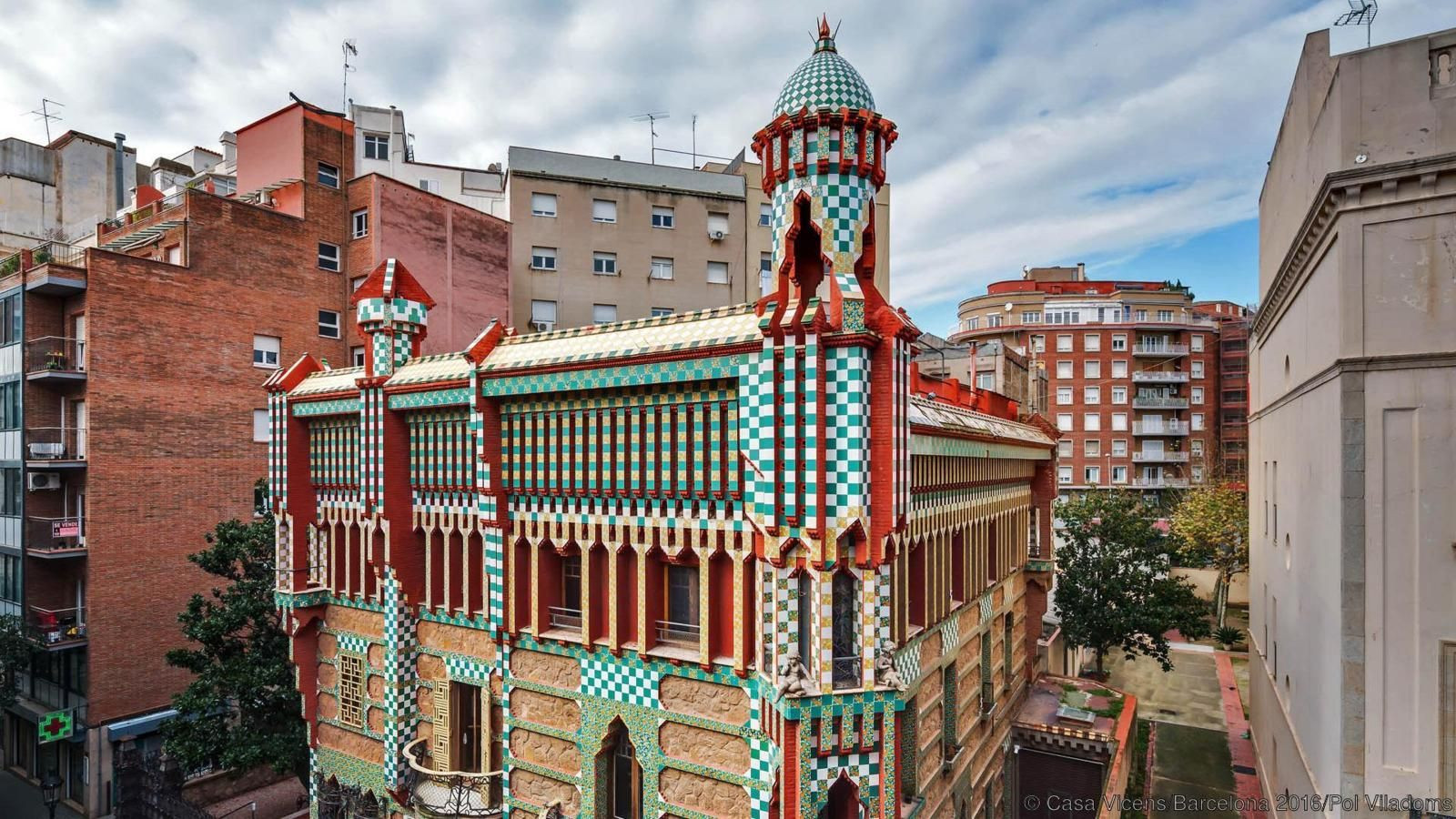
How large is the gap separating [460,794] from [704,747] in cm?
550

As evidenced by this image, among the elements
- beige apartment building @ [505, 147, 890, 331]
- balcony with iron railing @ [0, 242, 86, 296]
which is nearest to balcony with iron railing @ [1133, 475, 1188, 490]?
beige apartment building @ [505, 147, 890, 331]

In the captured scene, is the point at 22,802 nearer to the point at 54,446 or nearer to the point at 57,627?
the point at 57,627

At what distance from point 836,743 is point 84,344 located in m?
25.0

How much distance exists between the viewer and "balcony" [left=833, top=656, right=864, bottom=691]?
10156 millimetres

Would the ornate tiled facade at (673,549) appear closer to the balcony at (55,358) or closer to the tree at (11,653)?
the balcony at (55,358)

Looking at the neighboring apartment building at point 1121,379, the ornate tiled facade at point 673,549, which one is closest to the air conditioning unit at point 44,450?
the ornate tiled facade at point 673,549

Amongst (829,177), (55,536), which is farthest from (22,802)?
(829,177)

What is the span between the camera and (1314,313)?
43.5ft

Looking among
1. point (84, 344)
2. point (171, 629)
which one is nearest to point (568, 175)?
point (84, 344)

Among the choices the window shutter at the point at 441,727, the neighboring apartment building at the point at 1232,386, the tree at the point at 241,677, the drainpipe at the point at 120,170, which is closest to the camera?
the window shutter at the point at 441,727

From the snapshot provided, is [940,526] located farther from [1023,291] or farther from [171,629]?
[1023,291]

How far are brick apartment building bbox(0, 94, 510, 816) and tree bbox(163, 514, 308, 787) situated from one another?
6174mm

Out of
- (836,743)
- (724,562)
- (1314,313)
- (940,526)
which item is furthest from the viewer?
(940,526)

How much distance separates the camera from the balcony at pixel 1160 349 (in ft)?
204
